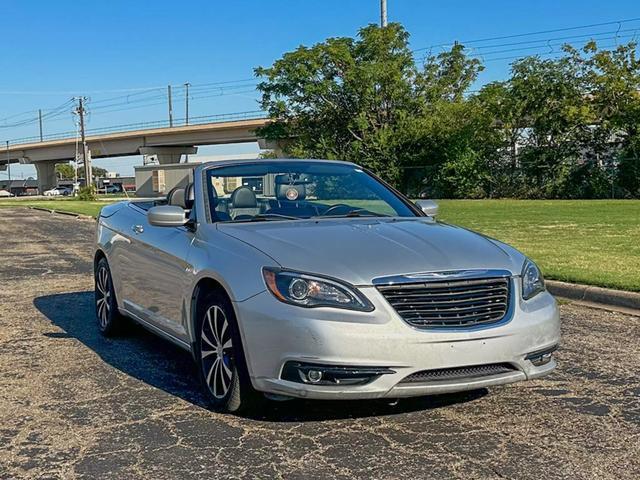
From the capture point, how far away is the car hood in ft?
13.0

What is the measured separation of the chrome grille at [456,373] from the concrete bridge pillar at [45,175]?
106 m

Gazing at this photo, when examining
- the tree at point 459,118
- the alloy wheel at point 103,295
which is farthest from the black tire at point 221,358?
the tree at point 459,118

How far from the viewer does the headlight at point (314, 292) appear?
3.82m

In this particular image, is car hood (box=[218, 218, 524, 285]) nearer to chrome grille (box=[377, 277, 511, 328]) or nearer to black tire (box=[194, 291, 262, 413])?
chrome grille (box=[377, 277, 511, 328])

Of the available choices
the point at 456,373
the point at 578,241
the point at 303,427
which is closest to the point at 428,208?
the point at 456,373

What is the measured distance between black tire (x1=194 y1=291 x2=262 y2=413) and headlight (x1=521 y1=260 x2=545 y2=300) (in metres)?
1.65

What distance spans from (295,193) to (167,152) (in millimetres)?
78242

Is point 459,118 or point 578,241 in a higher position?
point 459,118

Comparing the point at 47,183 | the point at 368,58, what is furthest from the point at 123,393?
the point at 47,183

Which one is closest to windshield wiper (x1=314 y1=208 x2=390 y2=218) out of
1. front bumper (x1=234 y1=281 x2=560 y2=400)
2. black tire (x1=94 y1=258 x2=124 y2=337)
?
front bumper (x1=234 y1=281 x2=560 y2=400)

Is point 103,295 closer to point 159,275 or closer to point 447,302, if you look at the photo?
point 159,275

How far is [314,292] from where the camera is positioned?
12.7ft

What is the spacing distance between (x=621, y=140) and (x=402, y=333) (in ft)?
106

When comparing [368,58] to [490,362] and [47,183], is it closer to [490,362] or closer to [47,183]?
[490,362]
